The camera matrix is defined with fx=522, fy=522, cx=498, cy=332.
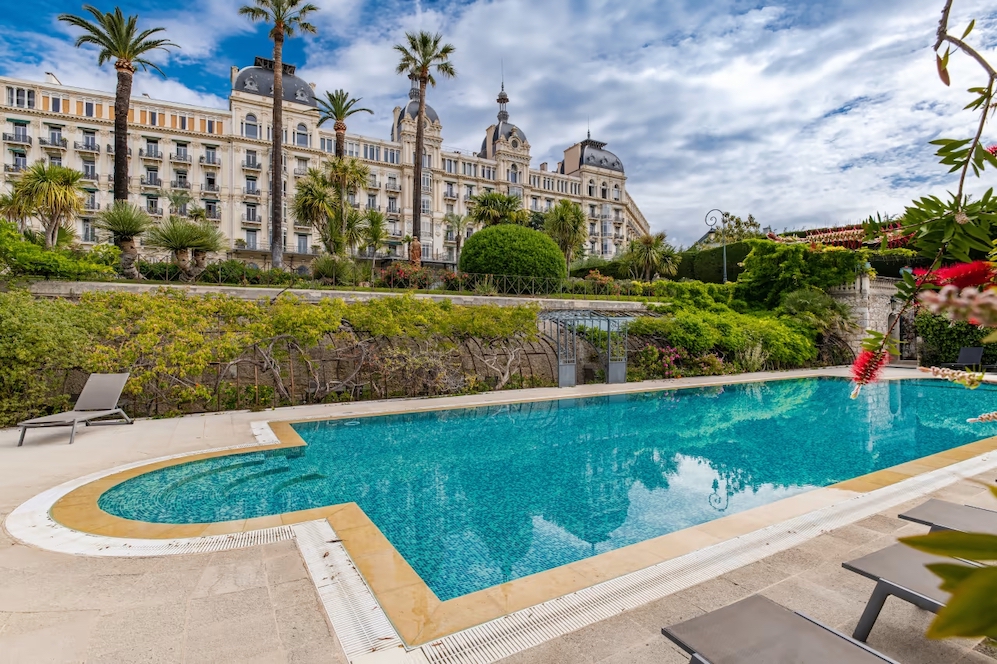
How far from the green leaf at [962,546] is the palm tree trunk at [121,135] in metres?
22.3

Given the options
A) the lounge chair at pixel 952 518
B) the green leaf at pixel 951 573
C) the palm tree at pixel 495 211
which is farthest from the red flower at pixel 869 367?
the palm tree at pixel 495 211

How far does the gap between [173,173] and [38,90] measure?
10352 millimetres

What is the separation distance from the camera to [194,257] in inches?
717

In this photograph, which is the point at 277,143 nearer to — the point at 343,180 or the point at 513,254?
the point at 343,180

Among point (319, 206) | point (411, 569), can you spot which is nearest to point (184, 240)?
point (319, 206)

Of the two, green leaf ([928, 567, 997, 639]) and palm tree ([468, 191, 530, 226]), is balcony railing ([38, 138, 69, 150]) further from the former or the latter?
green leaf ([928, 567, 997, 639])

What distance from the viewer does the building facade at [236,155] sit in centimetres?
3962

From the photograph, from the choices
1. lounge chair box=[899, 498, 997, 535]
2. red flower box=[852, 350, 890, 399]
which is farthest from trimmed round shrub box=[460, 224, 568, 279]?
red flower box=[852, 350, 890, 399]

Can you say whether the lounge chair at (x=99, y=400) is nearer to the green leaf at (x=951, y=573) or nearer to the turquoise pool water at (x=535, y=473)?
the turquoise pool water at (x=535, y=473)

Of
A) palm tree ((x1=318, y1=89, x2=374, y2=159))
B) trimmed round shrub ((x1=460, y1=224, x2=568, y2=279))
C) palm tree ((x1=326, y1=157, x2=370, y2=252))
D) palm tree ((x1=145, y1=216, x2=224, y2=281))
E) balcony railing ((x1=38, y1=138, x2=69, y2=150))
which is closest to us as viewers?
palm tree ((x1=145, y1=216, x2=224, y2=281))

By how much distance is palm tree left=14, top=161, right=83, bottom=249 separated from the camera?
15.4 m

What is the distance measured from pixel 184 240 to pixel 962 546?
19.3m

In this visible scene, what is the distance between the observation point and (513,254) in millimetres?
20234

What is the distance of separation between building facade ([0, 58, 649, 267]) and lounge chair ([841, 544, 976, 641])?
33922 millimetres
